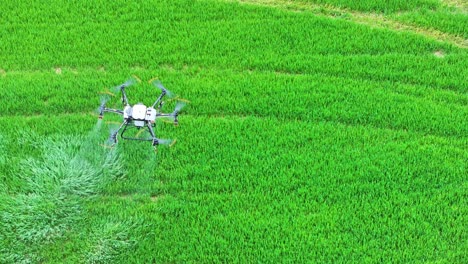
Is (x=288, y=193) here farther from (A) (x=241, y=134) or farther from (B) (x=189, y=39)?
(B) (x=189, y=39)

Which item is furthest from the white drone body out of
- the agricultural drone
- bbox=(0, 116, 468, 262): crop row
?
bbox=(0, 116, 468, 262): crop row

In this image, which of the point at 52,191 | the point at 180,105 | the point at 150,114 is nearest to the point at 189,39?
the point at 180,105

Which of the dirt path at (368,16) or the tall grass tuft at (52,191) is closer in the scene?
the tall grass tuft at (52,191)

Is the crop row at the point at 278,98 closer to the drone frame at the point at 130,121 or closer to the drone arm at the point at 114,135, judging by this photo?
the drone frame at the point at 130,121

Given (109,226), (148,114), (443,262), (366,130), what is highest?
(148,114)

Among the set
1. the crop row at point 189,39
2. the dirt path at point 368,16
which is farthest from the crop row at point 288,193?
the dirt path at point 368,16

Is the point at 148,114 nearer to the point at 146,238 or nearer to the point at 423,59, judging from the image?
the point at 146,238

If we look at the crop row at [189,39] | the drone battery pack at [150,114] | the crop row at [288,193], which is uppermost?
the crop row at [189,39]

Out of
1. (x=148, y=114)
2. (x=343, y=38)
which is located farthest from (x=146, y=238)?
(x=343, y=38)
